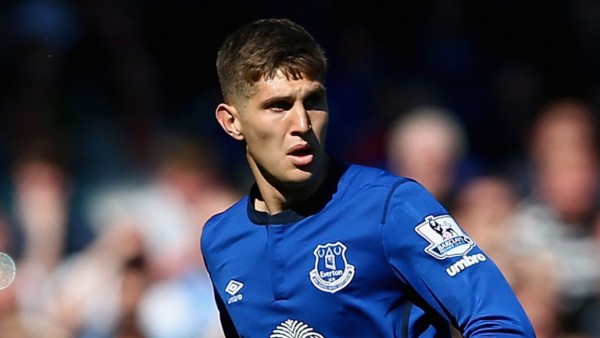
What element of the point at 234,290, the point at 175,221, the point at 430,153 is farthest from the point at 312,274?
the point at 175,221

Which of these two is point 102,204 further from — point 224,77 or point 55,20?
point 224,77

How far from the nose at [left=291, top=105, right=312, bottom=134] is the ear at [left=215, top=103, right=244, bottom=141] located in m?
0.31

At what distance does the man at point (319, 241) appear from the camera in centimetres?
402

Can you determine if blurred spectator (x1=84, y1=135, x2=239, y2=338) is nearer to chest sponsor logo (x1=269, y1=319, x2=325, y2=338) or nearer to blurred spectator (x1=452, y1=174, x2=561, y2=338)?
blurred spectator (x1=452, y1=174, x2=561, y2=338)

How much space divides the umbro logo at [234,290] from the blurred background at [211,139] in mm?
2907

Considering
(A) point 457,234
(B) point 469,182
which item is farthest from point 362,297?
(B) point 469,182

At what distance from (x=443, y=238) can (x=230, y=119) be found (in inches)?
36.4

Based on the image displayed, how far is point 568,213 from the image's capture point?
7.74m

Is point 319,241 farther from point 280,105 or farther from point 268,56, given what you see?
point 268,56

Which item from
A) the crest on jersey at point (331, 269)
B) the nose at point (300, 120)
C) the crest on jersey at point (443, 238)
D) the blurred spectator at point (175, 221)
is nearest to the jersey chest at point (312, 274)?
the crest on jersey at point (331, 269)

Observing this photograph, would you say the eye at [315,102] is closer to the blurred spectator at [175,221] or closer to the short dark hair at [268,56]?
the short dark hair at [268,56]

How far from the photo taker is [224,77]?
4.48m

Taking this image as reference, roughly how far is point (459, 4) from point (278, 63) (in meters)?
6.61

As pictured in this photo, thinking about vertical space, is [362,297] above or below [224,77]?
below
